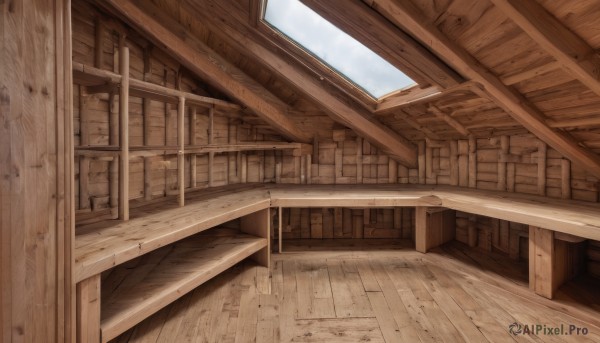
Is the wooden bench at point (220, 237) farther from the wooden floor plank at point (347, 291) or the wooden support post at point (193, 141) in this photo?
the wooden floor plank at point (347, 291)

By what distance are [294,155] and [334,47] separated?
6.04ft

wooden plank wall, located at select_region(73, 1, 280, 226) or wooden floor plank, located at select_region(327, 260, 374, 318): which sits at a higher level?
wooden plank wall, located at select_region(73, 1, 280, 226)

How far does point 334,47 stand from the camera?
313 cm

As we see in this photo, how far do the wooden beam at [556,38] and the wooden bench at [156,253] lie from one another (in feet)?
8.34

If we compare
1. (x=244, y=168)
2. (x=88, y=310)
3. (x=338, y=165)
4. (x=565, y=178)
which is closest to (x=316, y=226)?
(x=338, y=165)

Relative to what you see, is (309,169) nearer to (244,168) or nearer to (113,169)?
(244,168)

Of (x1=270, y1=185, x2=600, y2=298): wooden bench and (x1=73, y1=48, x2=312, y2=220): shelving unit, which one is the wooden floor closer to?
(x1=270, y1=185, x2=600, y2=298): wooden bench

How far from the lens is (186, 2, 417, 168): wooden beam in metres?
2.87

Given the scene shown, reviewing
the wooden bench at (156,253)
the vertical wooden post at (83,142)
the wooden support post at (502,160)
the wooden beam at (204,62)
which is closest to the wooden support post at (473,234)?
the wooden support post at (502,160)

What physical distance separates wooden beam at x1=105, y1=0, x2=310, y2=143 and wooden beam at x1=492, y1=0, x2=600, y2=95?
256 cm

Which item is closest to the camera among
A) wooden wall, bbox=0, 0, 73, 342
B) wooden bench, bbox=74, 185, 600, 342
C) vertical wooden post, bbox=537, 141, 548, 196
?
wooden wall, bbox=0, 0, 73, 342

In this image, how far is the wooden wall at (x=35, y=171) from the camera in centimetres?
130

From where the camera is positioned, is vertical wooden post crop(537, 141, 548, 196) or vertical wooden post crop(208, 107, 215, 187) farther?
vertical wooden post crop(208, 107, 215, 187)

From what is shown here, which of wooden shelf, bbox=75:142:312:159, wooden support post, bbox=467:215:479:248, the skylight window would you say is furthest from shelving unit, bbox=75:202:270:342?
wooden support post, bbox=467:215:479:248
